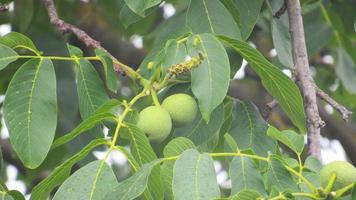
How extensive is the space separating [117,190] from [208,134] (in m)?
0.41

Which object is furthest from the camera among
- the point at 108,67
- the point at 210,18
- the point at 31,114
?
the point at 210,18

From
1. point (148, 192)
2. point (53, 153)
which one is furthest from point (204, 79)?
point (53, 153)

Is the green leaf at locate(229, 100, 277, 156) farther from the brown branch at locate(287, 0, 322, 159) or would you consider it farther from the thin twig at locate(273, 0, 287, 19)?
the thin twig at locate(273, 0, 287, 19)

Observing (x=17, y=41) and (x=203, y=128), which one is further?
(x=203, y=128)

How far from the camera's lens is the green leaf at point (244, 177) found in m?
1.38

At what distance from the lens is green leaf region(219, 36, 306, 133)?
5.07ft

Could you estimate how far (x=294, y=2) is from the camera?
1.87 meters

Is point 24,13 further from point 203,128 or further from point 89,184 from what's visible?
point 89,184

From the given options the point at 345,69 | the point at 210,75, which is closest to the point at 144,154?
the point at 210,75

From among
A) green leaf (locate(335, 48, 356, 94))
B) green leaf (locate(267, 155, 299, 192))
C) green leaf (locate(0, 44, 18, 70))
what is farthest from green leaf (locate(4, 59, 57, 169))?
green leaf (locate(335, 48, 356, 94))

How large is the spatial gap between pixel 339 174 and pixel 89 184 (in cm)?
40

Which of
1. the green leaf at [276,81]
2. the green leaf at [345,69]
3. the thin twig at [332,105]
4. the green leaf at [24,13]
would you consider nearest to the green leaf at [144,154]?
the green leaf at [276,81]

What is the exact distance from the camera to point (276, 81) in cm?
157

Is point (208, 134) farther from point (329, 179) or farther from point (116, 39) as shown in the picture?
point (116, 39)
